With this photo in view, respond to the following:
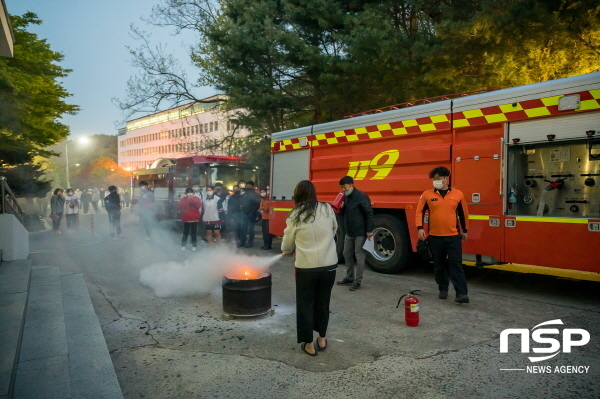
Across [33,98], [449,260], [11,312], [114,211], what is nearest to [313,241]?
[449,260]

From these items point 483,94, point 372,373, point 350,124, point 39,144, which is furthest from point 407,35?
point 39,144

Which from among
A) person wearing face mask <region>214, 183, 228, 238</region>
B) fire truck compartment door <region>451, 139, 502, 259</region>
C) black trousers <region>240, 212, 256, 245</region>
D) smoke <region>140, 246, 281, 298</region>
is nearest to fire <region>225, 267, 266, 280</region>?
smoke <region>140, 246, 281, 298</region>

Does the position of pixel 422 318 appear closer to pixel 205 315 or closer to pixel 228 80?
pixel 205 315

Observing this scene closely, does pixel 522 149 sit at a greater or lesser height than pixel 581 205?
greater

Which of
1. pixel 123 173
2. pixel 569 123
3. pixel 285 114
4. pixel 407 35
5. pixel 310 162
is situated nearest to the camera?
pixel 569 123

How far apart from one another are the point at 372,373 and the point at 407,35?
10.5 m

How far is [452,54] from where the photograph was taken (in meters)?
11.3

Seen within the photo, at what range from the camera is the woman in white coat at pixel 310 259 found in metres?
4.39

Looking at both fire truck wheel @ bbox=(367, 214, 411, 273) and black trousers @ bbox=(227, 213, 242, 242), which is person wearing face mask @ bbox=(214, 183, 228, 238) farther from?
fire truck wheel @ bbox=(367, 214, 411, 273)

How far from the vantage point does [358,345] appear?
468 cm

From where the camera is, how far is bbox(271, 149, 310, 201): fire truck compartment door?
10.4m

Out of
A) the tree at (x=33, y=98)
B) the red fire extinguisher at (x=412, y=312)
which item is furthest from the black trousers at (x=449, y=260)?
the tree at (x=33, y=98)

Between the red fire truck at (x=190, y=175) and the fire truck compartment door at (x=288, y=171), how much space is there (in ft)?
20.3
